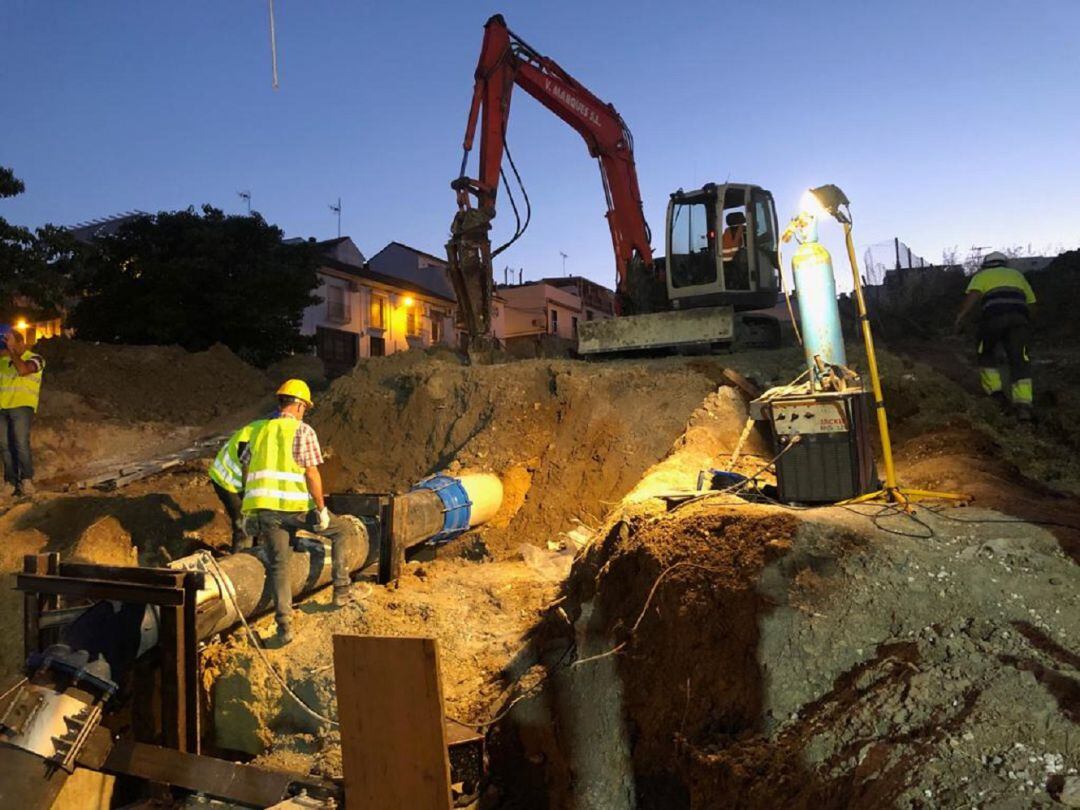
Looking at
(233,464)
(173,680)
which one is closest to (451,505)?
(233,464)

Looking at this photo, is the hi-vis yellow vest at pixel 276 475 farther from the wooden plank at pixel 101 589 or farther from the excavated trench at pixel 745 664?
the excavated trench at pixel 745 664

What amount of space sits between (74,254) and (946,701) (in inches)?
651

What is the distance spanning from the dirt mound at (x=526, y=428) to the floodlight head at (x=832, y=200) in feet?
11.9

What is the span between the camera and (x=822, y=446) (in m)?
5.11

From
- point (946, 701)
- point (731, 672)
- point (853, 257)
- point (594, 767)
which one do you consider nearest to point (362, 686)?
point (594, 767)

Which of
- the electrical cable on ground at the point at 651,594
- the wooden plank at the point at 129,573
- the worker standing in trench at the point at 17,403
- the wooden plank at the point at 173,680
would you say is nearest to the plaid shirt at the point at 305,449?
the wooden plank at the point at 129,573

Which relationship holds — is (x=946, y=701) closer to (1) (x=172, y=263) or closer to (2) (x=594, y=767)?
(2) (x=594, y=767)

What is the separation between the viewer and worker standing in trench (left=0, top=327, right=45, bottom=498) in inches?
331

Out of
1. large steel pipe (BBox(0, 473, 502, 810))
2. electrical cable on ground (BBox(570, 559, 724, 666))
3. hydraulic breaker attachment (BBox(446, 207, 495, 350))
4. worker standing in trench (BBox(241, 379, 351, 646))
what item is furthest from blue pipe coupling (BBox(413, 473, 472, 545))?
hydraulic breaker attachment (BBox(446, 207, 495, 350))

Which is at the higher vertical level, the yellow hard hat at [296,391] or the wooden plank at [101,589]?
the yellow hard hat at [296,391]

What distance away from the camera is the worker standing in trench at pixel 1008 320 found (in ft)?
27.8

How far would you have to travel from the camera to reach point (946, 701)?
295 cm

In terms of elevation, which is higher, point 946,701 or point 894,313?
point 894,313

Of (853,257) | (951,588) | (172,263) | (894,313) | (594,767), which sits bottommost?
(594,767)
